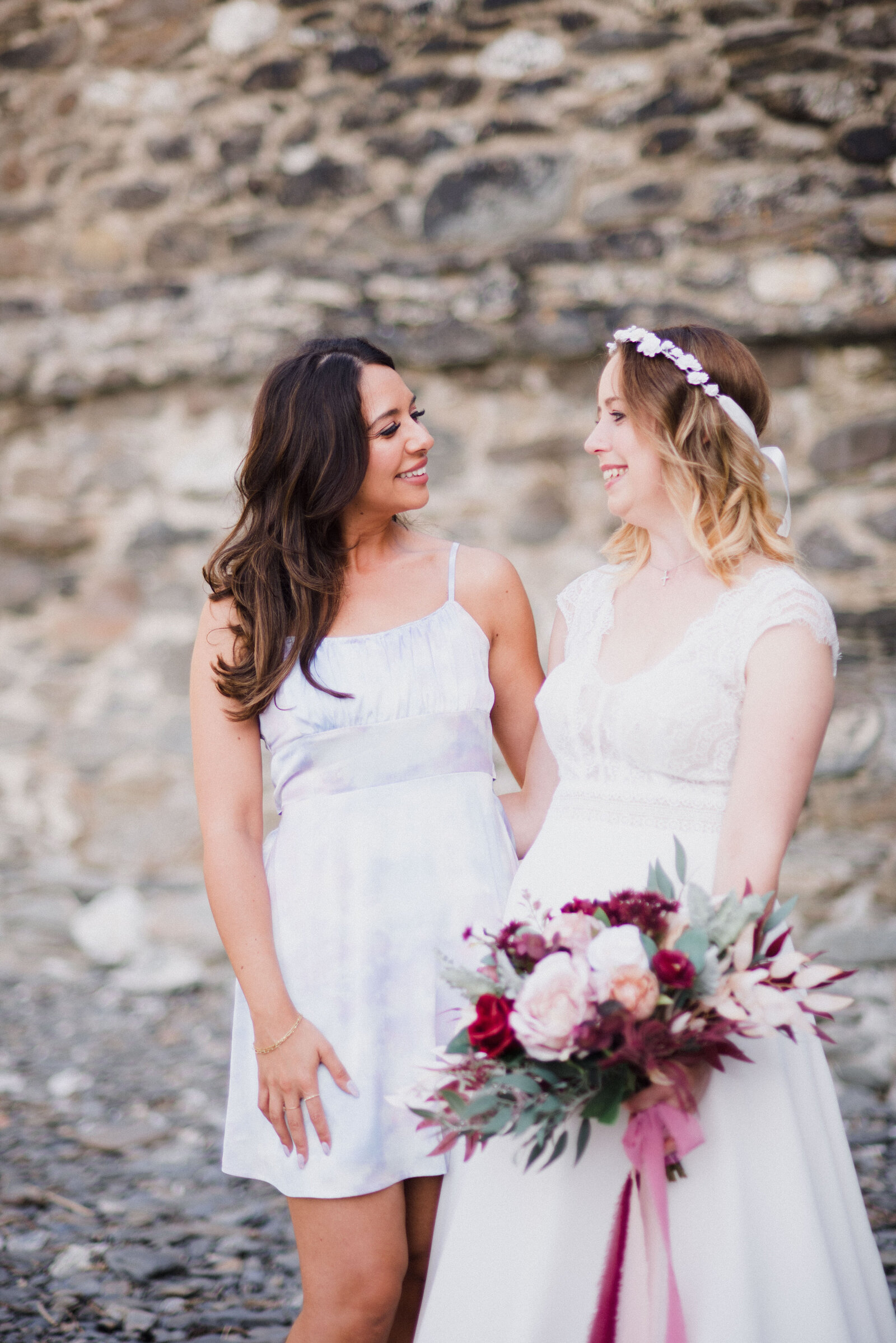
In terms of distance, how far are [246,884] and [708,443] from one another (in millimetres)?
1191

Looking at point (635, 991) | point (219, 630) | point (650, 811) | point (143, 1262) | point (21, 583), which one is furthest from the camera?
point (21, 583)

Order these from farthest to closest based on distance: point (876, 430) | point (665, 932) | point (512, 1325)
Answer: point (876, 430) < point (512, 1325) < point (665, 932)

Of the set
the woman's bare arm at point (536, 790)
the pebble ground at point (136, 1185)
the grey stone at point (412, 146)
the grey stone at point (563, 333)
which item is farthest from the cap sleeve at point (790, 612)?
the grey stone at point (412, 146)

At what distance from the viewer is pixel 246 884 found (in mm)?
2186

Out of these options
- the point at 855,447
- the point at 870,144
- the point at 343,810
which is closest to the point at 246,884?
the point at 343,810

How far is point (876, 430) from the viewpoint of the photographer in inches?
167

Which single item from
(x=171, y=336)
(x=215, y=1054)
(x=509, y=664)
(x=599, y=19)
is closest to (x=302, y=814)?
(x=509, y=664)

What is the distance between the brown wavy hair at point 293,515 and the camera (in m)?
2.25

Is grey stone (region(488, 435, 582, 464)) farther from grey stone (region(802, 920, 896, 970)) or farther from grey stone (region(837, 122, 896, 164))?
grey stone (region(802, 920, 896, 970))

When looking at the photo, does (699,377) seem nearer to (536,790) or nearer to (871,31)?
(536,790)

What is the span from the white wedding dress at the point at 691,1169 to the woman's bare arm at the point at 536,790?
0.28 m

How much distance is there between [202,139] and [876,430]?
121 inches

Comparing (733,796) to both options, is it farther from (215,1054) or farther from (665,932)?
(215,1054)

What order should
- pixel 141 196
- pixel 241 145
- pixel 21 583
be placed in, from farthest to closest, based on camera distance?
pixel 21 583
pixel 141 196
pixel 241 145
